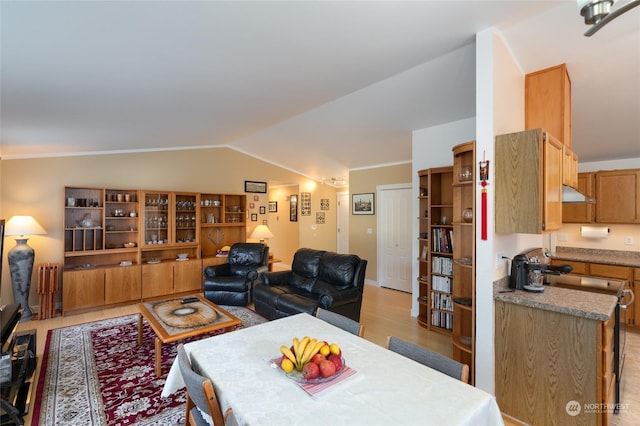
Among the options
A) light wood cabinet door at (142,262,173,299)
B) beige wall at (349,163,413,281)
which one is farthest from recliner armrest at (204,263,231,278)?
beige wall at (349,163,413,281)

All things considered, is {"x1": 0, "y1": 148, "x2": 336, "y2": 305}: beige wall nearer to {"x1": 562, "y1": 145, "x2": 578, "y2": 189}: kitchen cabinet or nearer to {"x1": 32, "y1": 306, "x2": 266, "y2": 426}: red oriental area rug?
{"x1": 32, "y1": 306, "x2": 266, "y2": 426}: red oriental area rug

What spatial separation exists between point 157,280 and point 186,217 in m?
1.24

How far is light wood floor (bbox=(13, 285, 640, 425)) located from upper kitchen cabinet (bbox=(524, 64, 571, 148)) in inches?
85.5

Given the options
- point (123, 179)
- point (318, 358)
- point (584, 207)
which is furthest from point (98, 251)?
point (584, 207)

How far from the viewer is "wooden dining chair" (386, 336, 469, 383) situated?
1432 mm

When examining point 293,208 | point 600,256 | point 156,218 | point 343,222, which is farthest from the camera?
point 293,208

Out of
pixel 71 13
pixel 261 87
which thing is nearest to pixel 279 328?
pixel 71 13

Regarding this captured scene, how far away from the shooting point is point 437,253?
385 centimetres

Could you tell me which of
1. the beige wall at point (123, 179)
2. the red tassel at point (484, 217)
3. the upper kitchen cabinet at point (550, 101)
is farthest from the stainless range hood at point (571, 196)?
the beige wall at point (123, 179)

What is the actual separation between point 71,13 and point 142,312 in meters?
2.84

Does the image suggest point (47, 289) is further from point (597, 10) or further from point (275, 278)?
point (597, 10)

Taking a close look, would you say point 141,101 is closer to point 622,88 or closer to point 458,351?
point 458,351

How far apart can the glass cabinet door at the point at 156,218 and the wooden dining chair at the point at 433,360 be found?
4896 mm

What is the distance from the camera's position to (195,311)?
330 cm
